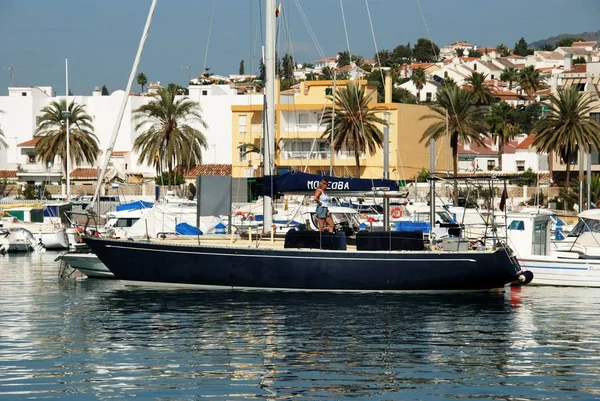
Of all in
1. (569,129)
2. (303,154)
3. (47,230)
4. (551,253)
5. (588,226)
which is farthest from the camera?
(303,154)

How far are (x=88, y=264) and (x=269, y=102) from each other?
9190 mm

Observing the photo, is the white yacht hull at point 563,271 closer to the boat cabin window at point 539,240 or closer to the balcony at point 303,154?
the boat cabin window at point 539,240

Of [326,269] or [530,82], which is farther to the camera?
[530,82]

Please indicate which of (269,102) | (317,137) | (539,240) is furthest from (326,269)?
(317,137)

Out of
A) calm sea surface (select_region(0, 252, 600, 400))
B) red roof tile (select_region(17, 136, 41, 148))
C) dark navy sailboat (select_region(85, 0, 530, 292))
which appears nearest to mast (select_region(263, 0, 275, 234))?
dark navy sailboat (select_region(85, 0, 530, 292))

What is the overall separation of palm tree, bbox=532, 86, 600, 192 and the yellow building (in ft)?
31.1

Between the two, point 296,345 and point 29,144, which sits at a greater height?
point 29,144

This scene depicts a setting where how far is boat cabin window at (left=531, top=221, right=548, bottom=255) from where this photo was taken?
36.8m

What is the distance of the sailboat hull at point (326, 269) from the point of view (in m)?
31.1

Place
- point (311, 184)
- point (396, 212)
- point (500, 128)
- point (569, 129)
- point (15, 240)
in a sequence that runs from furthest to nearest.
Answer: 1. point (500, 128)
2. point (569, 129)
3. point (15, 240)
4. point (396, 212)
5. point (311, 184)

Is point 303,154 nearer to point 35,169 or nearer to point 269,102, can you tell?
point 35,169

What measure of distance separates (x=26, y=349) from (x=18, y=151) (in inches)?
3690

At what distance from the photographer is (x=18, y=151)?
369 ft

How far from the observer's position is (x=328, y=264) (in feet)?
103
